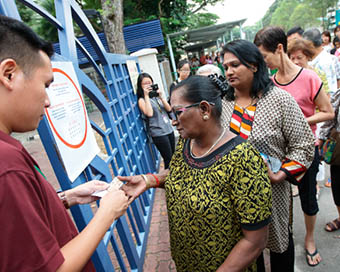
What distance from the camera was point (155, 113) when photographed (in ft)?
12.9

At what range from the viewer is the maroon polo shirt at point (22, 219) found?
2.09ft

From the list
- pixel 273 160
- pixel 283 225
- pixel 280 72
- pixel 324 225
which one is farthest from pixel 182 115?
pixel 324 225

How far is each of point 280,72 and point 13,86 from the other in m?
2.06

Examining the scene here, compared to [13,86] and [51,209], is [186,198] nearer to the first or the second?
[51,209]

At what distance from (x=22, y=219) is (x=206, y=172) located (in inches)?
32.7

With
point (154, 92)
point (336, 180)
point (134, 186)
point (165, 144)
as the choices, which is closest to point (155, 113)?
point (154, 92)

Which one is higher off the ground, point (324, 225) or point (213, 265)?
point (213, 265)

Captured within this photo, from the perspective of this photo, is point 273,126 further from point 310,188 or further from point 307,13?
point 307,13

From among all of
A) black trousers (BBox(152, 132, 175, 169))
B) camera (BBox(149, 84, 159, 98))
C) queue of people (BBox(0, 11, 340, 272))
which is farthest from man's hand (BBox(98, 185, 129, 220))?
camera (BBox(149, 84, 159, 98))

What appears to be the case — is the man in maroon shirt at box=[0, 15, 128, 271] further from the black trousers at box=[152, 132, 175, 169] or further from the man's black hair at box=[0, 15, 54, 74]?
the black trousers at box=[152, 132, 175, 169]

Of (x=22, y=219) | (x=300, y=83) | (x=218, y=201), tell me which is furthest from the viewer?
(x=300, y=83)

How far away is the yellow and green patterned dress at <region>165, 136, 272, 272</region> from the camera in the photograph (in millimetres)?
1152

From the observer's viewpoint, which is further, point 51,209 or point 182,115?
point 182,115

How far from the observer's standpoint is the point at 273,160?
158 cm
